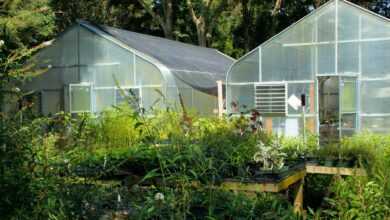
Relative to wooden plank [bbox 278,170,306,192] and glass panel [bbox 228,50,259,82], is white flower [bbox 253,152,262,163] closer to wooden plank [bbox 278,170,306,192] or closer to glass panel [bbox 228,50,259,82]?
wooden plank [bbox 278,170,306,192]

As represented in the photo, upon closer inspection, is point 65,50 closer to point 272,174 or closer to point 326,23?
point 326,23

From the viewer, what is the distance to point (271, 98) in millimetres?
9367

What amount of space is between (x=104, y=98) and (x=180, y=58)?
2477mm

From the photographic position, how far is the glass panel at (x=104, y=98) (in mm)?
10289

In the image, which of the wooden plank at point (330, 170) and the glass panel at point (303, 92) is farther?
the glass panel at point (303, 92)

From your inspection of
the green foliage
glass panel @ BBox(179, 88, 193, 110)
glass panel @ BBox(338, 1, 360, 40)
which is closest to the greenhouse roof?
glass panel @ BBox(179, 88, 193, 110)

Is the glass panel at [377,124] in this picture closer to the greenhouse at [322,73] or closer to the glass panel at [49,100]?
the greenhouse at [322,73]

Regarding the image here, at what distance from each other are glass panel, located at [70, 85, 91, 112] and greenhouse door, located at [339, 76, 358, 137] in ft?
18.1

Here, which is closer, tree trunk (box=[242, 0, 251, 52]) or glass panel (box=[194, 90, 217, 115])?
glass panel (box=[194, 90, 217, 115])

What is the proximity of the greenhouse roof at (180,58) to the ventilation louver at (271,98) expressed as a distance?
5.90 feet

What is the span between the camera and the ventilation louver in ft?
30.5

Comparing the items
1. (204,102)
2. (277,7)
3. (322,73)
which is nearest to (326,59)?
(322,73)

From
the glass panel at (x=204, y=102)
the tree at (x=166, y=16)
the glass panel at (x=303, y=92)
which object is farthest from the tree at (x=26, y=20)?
the tree at (x=166, y=16)

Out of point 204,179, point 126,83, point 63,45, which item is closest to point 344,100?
point 126,83
